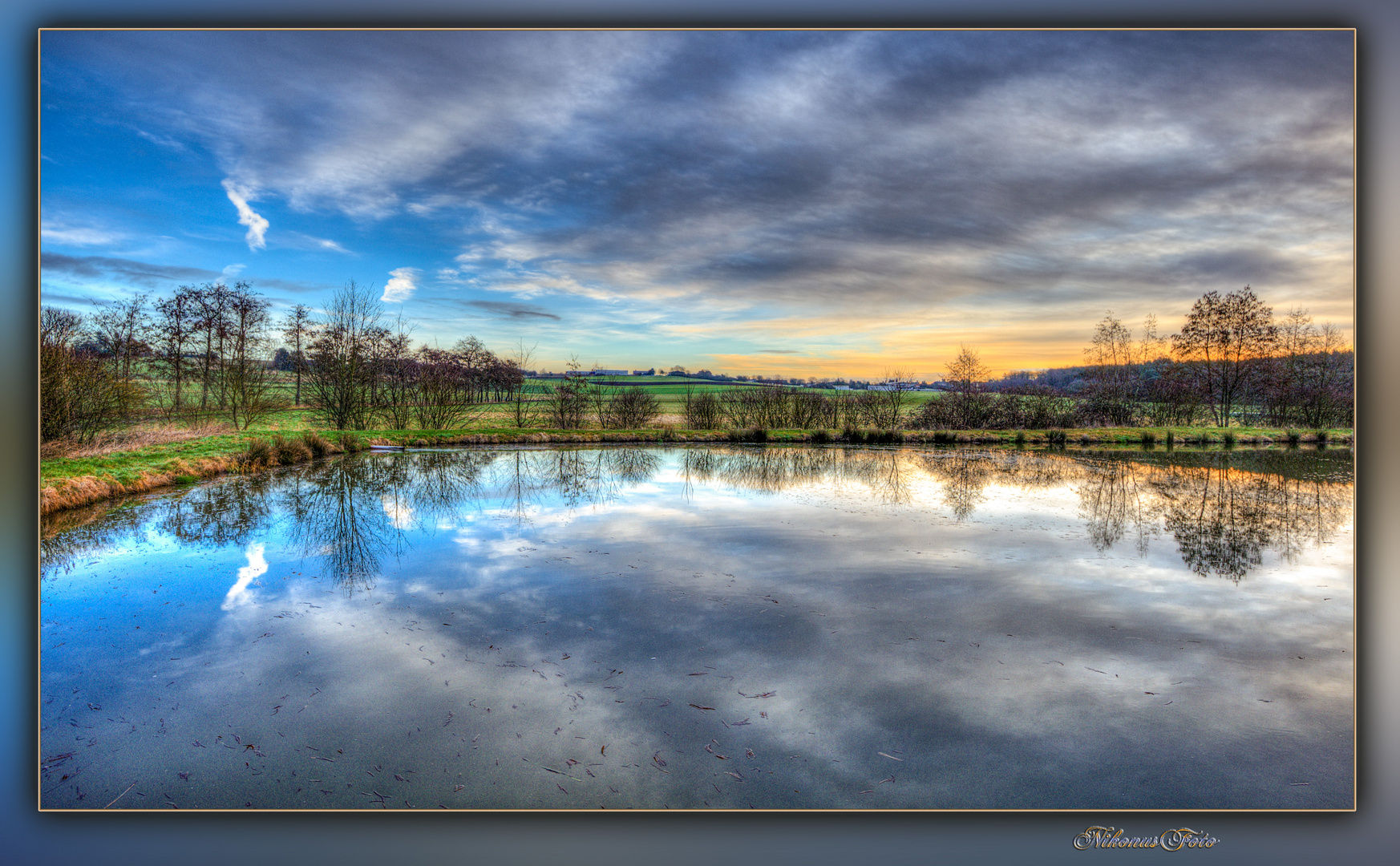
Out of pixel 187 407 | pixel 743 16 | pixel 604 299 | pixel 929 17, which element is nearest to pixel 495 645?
pixel 743 16

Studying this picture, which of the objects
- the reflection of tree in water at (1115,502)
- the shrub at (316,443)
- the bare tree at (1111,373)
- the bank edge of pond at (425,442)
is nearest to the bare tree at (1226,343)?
the bare tree at (1111,373)

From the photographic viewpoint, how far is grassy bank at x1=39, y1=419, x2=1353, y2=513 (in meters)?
7.02

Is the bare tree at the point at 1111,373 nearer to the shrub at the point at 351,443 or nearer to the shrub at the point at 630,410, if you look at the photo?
the shrub at the point at 630,410

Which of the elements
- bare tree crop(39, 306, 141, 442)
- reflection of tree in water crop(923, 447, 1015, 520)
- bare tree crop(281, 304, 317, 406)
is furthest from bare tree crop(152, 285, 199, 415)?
reflection of tree in water crop(923, 447, 1015, 520)

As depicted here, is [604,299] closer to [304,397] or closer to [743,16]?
[743,16]

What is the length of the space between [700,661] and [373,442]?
1508cm

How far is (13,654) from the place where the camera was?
2.84 meters

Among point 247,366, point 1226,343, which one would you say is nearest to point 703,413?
point 247,366

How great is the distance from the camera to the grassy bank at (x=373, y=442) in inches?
277

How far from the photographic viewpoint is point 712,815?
2.26 metres

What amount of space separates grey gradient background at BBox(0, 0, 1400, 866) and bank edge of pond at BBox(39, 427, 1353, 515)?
999mm

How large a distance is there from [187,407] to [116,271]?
359 inches

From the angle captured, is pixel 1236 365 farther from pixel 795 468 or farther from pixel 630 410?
pixel 630 410

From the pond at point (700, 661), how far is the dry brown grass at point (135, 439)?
40.4 inches
